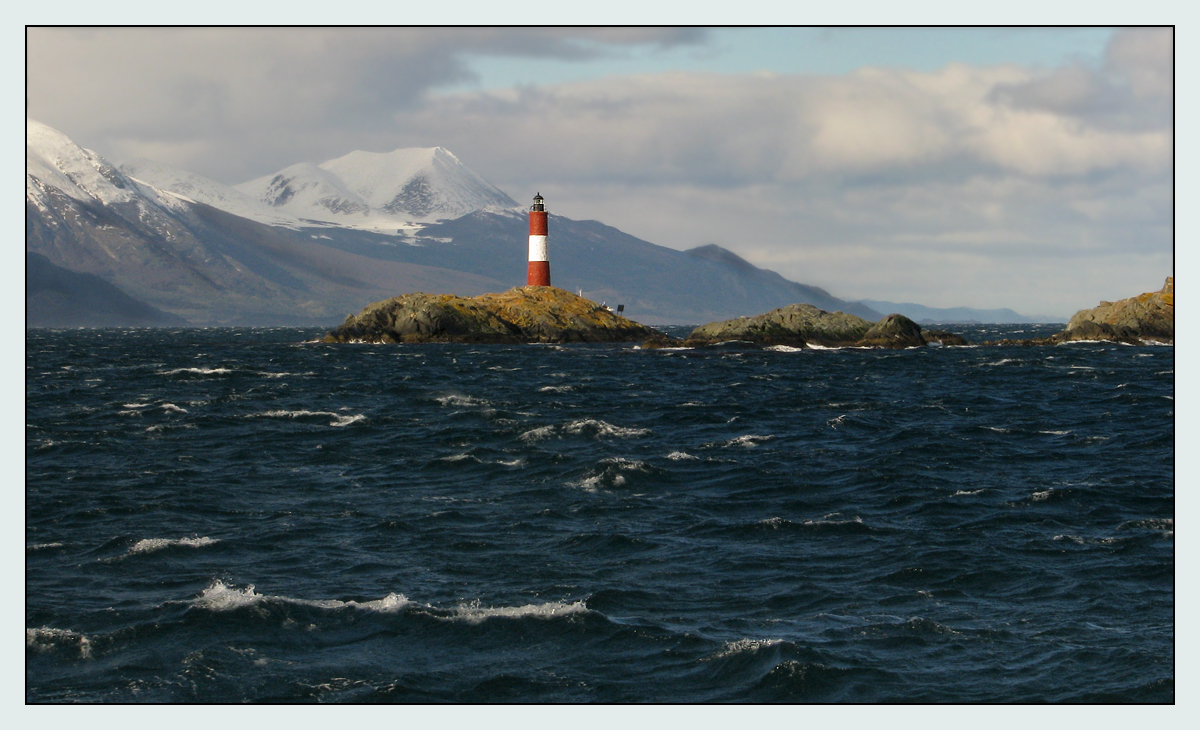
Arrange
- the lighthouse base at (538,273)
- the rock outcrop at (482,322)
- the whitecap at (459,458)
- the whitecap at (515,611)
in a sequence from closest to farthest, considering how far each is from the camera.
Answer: the whitecap at (515,611)
the whitecap at (459,458)
the rock outcrop at (482,322)
the lighthouse base at (538,273)

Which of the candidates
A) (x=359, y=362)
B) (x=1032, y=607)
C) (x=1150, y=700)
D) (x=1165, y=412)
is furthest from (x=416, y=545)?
(x=359, y=362)

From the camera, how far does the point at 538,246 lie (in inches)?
5443

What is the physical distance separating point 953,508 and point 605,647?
13191 millimetres

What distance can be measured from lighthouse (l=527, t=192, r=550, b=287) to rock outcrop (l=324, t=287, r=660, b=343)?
6.51 meters

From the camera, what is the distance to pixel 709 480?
32.7 metres

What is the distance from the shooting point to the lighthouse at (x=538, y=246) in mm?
130000

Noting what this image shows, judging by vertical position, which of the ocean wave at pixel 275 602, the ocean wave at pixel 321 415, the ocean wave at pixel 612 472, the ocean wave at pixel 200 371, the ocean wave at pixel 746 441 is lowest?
the ocean wave at pixel 275 602

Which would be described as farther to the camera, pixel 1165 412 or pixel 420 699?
pixel 1165 412

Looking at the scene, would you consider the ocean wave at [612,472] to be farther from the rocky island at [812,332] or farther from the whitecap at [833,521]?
the rocky island at [812,332]

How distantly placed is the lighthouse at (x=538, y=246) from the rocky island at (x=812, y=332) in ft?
72.3

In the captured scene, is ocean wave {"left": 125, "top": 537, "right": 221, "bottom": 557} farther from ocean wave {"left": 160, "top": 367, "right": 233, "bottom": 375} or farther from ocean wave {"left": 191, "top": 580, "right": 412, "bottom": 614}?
ocean wave {"left": 160, "top": 367, "right": 233, "bottom": 375}

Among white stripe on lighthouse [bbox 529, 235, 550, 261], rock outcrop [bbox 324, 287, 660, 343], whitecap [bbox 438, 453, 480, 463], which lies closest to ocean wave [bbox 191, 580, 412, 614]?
whitecap [bbox 438, 453, 480, 463]

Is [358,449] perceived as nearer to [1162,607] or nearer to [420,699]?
[420,699]

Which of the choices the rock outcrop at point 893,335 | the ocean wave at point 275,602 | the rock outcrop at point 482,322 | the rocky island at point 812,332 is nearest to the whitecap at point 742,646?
the ocean wave at point 275,602
